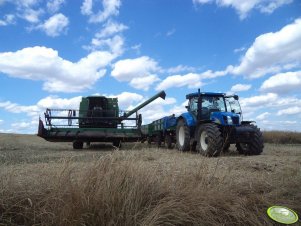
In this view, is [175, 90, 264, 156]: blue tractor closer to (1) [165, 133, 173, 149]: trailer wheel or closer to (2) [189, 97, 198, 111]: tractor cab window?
(2) [189, 97, 198, 111]: tractor cab window

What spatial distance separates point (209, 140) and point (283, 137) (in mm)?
13610

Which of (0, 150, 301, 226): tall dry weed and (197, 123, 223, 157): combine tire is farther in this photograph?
(197, 123, 223, 157): combine tire

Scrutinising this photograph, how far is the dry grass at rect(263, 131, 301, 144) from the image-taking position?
78.4 ft

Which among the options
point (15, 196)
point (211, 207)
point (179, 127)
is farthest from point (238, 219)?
point (179, 127)

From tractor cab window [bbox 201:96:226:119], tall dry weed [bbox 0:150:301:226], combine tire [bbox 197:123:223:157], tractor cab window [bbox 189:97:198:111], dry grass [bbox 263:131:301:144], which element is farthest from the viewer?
dry grass [bbox 263:131:301:144]

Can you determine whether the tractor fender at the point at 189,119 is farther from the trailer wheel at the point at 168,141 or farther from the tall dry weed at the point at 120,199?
the tall dry weed at the point at 120,199

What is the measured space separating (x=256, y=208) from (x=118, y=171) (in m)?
2.03

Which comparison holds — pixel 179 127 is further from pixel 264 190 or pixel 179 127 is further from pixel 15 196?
pixel 15 196

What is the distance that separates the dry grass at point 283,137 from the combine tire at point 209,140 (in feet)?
40.3

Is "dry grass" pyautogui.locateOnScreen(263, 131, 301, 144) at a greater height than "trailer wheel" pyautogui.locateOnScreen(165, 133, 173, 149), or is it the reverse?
"dry grass" pyautogui.locateOnScreen(263, 131, 301, 144)

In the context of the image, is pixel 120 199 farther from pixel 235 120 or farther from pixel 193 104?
pixel 193 104

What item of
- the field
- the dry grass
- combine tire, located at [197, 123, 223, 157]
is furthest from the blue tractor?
the dry grass

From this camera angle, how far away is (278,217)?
5312 mm

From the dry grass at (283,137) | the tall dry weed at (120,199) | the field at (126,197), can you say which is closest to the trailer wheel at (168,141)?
the dry grass at (283,137)
